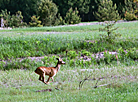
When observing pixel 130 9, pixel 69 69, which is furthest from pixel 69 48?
pixel 130 9

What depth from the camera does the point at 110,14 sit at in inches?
1394

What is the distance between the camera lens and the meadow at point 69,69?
439 cm

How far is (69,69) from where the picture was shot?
341 inches

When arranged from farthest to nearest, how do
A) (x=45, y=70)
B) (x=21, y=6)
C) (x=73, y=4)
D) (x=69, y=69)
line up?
(x=73, y=4), (x=21, y=6), (x=69, y=69), (x=45, y=70)

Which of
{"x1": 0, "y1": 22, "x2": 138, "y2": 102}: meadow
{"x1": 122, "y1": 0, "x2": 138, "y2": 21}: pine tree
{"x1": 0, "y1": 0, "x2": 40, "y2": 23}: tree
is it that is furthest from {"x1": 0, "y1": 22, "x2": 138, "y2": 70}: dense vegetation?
{"x1": 0, "y1": 0, "x2": 40, "y2": 23}: tree

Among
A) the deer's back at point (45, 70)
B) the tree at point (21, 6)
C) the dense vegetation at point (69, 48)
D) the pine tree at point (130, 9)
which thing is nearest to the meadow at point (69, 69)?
the dense vegetation at point (69, 48)

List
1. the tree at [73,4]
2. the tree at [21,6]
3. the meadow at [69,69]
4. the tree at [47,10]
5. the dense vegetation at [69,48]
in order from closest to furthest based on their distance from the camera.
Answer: the meadow at [69,69] < the dense vegetation at [69,48] < the tree at [47,10] < the tree at [21,6] < the tree at [73,4]

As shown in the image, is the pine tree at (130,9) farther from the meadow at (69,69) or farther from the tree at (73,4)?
the meadow at (69,69)

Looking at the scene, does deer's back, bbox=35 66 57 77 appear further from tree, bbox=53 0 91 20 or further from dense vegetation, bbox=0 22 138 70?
tree, bbox=53 0 91 20

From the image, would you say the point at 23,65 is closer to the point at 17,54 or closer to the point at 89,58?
the point at 17,54

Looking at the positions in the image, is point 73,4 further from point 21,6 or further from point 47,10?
point 47,10

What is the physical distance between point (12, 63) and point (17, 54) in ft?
4.61

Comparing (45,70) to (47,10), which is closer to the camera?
(45,70)

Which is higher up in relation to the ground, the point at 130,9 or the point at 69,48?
the point at 130,9
